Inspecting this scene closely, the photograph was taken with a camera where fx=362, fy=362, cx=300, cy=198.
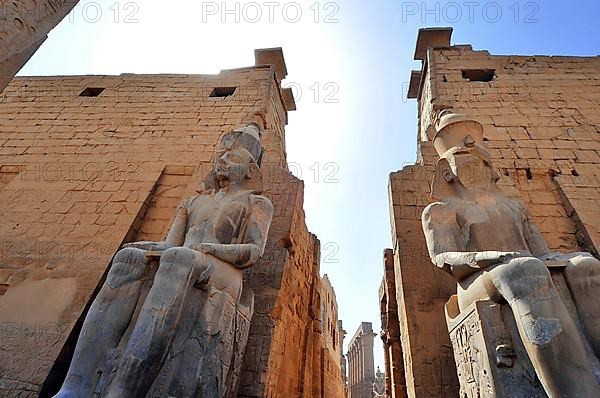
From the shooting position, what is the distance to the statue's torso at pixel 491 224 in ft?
8.13

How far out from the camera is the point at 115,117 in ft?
19.5

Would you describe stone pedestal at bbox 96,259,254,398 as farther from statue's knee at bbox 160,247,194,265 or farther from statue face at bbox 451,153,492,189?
statue face at bbox 451,153,492,189

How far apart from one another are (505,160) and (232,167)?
138 inches

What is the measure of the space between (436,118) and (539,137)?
1.35 meters

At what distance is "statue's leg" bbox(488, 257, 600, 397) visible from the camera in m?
1.62

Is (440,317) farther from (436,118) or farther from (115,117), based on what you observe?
(115,117)

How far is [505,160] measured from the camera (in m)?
4.59

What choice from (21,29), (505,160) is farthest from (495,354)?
(21,29)

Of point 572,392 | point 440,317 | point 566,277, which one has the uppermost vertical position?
point 440,317

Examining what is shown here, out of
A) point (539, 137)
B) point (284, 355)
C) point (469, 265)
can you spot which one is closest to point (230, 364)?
point (284, 355)

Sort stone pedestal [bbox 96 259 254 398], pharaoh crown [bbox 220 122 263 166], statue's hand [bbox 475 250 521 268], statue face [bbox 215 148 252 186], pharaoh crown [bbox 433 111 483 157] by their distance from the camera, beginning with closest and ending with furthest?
1. stone pedestal [bbox 96 259 254 398]
2. statue's hand [bbox 475 250 521 268]
3. statue face [bbox 215 148 252 186]
4. pharaoh crown [bbox 433 111 483 157]
5. pharaoh crown [bbox 220 122 263 166]

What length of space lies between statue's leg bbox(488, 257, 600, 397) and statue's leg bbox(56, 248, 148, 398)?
2143 mm

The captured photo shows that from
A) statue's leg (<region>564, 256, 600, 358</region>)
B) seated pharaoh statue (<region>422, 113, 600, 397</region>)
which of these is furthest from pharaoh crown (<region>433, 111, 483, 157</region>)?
statue's leg (<region>564, 256, 600, 358</region>)

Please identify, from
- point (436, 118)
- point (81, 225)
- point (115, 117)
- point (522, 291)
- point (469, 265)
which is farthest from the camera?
point (115, 117)
